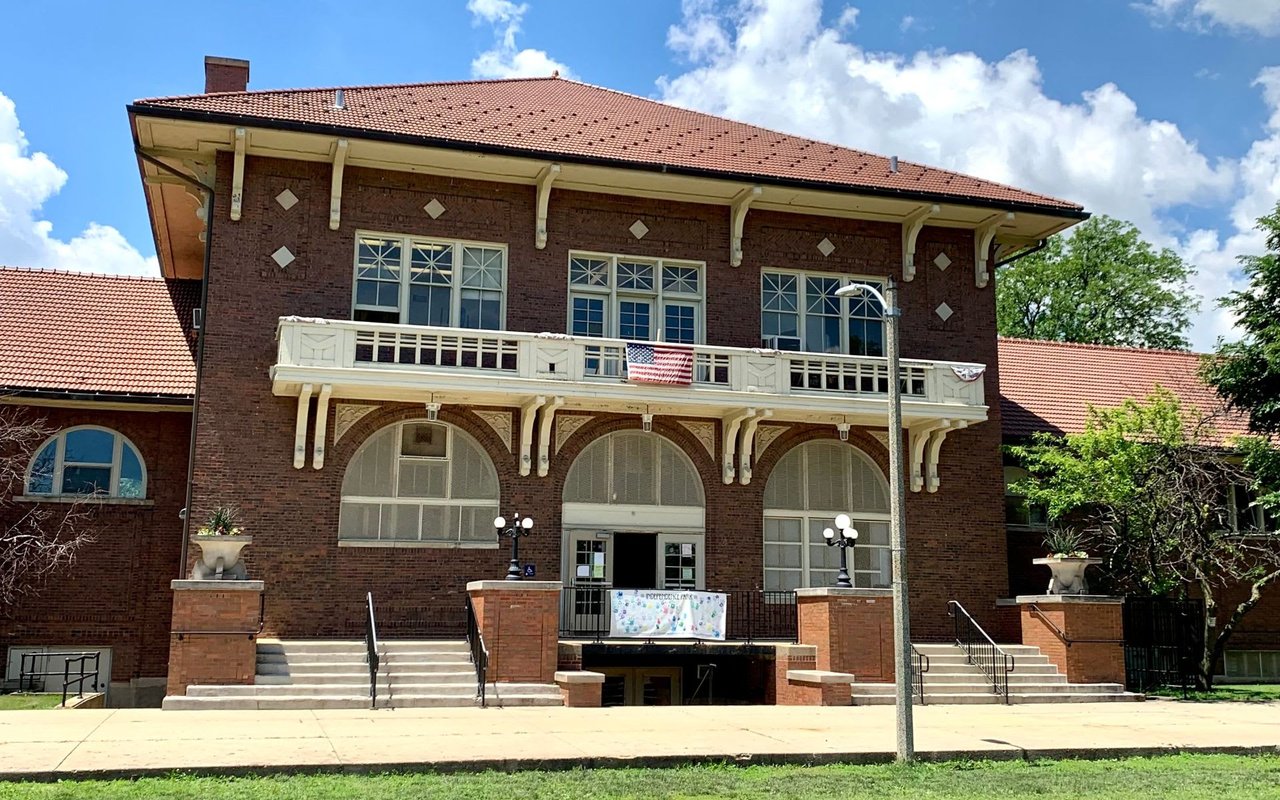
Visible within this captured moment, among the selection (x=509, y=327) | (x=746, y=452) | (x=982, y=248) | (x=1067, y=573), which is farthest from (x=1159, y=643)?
(x=509, y=327)

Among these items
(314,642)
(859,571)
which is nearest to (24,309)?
(314,642)

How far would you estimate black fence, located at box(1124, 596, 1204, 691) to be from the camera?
25141mm

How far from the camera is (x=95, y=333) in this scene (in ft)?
82.4

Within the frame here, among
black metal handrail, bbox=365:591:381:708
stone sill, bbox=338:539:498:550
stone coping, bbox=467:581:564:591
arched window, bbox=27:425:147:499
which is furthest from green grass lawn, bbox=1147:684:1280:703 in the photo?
arched window, bbox=27:425:147:499

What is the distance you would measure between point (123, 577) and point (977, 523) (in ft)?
55.7

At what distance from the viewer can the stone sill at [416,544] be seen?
22.5m

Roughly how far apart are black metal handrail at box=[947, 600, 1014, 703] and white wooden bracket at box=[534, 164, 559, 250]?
35.5ft

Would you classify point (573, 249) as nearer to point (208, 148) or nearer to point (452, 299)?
point (452, 299)

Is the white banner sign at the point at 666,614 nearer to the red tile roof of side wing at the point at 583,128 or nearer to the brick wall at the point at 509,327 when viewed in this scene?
the brick wall at the point at 509,327

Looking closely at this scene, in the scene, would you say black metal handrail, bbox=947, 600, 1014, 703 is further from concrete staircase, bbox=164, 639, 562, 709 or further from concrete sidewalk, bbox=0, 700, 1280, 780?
concrete staircase, bbox=164, 639, 562, 709

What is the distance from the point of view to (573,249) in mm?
24812

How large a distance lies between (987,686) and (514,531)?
8.69 metres

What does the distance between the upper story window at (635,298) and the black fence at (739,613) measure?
5104 mm

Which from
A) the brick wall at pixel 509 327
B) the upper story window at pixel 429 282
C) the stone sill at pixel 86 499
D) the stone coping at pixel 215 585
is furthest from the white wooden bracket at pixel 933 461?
the stone sill at pixel 86 499
